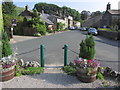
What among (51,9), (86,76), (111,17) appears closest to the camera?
(86,76)

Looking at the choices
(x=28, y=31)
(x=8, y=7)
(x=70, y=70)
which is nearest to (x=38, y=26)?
(x=28, y=31)

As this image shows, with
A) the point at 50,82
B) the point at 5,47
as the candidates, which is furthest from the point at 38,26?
the point at 50,82

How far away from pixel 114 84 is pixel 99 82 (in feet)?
1.60

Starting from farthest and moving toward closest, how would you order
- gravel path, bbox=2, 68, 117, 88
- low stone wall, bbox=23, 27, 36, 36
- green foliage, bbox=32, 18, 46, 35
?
low stone wall, bbox=23, 27, 36, 36
green foliage, bbox=32, 18, 46, 35
gravel path, bbox=2, 68, 117, 88

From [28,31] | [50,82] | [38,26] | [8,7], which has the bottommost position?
[50,82]

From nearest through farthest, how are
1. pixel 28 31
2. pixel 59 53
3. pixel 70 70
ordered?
pixel 70 70 → pixel 59 53 → pixel 28 31

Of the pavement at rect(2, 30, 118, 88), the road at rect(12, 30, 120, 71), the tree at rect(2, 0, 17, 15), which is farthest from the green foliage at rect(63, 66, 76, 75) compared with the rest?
the tree at rect(2, 0, 17, 15)

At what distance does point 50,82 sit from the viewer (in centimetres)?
418

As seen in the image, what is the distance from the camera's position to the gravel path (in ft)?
12.9

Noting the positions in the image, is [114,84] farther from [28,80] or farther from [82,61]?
[28,80]

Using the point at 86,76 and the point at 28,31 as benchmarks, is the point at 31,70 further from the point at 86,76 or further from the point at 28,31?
the point at 28,31

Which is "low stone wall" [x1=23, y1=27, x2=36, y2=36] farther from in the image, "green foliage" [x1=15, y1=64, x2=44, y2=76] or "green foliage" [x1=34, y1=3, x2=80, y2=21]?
"green foliage" [x1=34, y1=3, x2=80, y2=21]

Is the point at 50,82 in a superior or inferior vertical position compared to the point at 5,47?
inferior

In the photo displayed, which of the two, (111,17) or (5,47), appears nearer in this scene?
(5,47)
